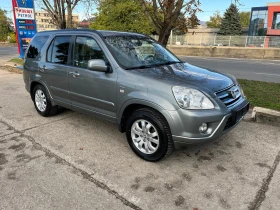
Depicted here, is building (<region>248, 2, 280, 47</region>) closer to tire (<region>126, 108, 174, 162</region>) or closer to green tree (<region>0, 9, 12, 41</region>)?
tire (<region>126, 108, 174, 162</region>)

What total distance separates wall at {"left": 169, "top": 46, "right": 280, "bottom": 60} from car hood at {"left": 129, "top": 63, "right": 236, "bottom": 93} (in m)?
22.0

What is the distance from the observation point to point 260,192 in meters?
2.73

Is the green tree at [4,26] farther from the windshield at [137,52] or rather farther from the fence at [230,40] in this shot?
the windshield at [137,52]

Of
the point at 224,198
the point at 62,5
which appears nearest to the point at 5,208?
the point at 224,198

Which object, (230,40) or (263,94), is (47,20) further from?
(230,40)

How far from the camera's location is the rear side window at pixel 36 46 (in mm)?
4816

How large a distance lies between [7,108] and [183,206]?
15.9ft

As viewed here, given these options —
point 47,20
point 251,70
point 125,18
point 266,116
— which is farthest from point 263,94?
point 125,18

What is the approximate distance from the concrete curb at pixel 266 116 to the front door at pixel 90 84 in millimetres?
2838

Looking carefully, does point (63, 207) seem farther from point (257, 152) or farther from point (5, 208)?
point (257, 152)

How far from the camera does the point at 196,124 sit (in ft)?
9.43

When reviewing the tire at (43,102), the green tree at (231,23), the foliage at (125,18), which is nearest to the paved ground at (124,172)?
the tire at (43,102)

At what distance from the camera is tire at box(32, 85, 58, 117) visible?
488 centimetres

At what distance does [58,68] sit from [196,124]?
2.72 meters
